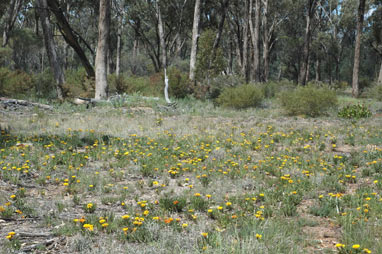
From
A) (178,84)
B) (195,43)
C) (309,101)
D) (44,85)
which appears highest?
(195,43)

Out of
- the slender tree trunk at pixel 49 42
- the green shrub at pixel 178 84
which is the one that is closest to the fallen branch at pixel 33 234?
the slender tree trunk at pixel 49 42

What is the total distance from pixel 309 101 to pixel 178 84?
23.2ft

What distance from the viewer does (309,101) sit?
12.6m

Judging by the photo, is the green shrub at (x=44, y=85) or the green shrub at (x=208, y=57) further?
the green shrub at (x=208, y=57)

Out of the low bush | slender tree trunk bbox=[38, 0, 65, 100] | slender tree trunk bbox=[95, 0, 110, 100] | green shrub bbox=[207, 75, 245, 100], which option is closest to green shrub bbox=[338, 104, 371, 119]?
green shrub bbox=[207, 75, 245, 100]

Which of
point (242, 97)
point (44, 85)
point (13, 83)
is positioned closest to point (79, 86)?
point (44, 85)

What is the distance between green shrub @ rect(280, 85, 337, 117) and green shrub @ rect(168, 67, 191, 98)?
6.15 meters

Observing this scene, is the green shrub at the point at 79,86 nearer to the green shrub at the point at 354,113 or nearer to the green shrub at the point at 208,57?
the green shrub at the point at 208,57

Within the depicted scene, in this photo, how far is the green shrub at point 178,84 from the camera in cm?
1752

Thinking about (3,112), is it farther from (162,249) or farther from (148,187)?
(162,249)

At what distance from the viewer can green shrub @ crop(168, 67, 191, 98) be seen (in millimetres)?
17525

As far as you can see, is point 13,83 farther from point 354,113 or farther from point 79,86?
point 354,113

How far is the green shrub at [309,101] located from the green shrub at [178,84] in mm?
6146

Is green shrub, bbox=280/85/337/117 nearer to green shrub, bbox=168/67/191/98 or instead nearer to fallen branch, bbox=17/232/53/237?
green shrub, bbox=168/67/191/98
